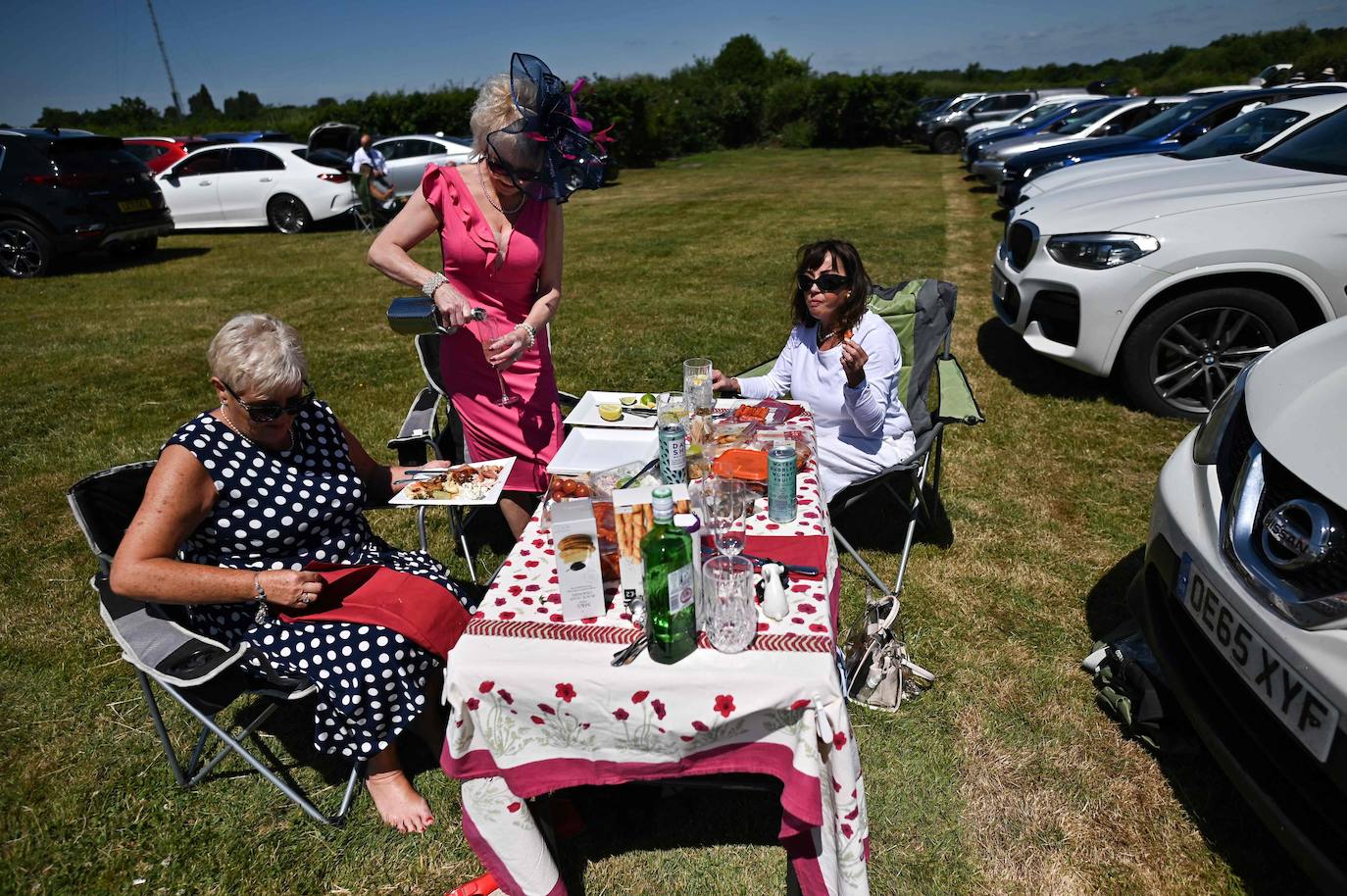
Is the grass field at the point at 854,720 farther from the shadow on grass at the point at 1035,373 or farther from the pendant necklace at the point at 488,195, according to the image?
the pendant necklace at the point at 488,195

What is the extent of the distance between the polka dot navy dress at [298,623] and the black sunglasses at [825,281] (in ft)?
6.56

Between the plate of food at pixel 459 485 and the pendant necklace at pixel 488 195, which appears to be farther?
the pendant necklace at pixel 488 195

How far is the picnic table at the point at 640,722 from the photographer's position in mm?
1640

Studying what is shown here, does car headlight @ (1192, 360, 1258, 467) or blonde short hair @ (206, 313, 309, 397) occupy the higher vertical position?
blonde short hair @ (206, 313, 309, 397)

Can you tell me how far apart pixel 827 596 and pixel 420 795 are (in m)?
1.58

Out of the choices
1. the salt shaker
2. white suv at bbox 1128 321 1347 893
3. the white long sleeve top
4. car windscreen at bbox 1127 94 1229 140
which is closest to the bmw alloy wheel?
white suv at bbox 1128 321 1347 893

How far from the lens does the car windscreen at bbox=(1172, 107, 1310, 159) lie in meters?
6.10

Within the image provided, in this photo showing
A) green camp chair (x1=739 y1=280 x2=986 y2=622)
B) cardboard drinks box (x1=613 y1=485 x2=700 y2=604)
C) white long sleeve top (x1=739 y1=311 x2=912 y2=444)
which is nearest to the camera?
cardboard drinks box (x1=613 y1=485 x2=700 y2=604)

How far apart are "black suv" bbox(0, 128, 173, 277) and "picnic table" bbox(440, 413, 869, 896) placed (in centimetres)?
1134

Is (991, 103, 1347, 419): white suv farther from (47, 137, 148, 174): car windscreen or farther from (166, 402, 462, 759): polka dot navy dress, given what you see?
(47, 137, 148, 174): car windscreen

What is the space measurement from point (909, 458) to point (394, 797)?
7.72 ft

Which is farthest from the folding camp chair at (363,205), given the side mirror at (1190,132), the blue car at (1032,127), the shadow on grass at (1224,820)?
the shadow on grass at (1224,820)

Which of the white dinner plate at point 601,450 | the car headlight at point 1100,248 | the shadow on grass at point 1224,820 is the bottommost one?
the shadow on grass at point 1224,820

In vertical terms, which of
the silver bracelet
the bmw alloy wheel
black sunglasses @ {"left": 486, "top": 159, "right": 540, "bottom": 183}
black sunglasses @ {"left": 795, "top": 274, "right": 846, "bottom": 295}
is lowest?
the bmw alloy wheel
